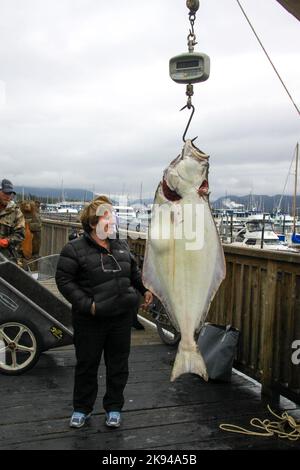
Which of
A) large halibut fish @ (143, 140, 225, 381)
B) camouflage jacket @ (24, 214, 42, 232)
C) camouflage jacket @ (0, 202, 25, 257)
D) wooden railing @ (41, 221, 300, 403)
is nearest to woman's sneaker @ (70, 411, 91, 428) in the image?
large halibut fish @ (143, 140, 225, 381)

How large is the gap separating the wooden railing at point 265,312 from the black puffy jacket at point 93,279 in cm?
124

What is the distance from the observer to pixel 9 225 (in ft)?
21.7

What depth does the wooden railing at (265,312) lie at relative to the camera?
398 centimetres

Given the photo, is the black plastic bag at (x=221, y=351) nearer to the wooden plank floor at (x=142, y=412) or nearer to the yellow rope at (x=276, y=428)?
the wooden plank floor at (x=142, y=412)

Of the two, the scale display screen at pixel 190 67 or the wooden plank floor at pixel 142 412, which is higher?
the scale display screen at pixel 190 67

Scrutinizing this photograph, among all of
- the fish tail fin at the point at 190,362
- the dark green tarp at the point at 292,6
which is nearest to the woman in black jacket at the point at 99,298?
the fish tail fin at the point at 190,362

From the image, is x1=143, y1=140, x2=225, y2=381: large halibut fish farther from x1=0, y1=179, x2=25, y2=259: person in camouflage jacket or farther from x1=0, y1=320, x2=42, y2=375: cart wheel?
x1=0, y1=179, x2=25, y2=259: person in camouflage jacket

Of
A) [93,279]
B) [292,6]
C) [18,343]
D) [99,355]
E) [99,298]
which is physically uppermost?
[292,6]

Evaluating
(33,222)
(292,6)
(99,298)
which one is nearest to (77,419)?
(99,298)

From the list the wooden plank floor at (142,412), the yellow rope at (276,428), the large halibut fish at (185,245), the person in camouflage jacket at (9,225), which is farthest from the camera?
the person in camouflage jacket at (9,225)

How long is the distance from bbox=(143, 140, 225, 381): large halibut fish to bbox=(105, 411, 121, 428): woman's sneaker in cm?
128

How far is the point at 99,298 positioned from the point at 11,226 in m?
3.52

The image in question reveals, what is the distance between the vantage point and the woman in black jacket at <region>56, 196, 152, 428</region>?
348cm

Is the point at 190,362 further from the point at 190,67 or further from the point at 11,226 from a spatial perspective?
the point at 11,226
